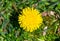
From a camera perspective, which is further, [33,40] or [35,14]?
[33,40]

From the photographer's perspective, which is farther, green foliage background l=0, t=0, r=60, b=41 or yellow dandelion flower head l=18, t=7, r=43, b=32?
green foliage background l=0, t=0, r=60, b=41

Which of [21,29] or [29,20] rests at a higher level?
[29,20]

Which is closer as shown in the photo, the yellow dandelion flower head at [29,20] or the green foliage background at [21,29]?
the yellow dandelion flower head at [29,20]

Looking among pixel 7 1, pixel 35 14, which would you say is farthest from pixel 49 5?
pixel 7 1

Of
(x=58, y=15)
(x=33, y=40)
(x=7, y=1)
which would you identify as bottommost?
(x=33, y=40)

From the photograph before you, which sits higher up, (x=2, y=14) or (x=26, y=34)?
(x=2, y=14)

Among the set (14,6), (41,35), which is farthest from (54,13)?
(14,6)

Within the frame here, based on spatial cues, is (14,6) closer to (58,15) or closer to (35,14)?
(35,14)

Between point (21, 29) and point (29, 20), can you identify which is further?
point (21, 29)
